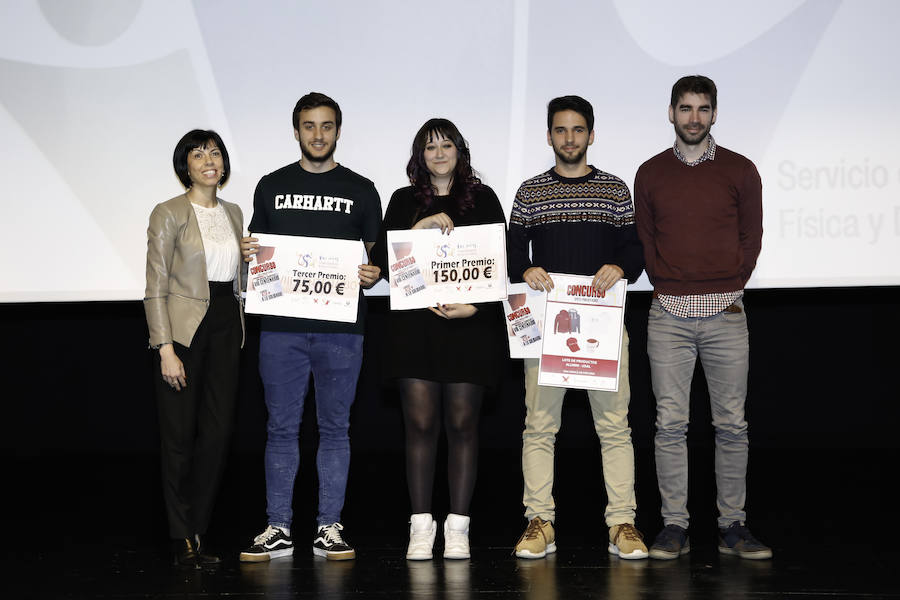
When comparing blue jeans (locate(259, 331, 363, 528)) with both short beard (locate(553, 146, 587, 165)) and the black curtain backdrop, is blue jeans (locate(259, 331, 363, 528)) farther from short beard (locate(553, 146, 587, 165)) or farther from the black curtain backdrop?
the black curtain backdrop

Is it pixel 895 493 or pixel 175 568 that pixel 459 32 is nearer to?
pixel 175 568

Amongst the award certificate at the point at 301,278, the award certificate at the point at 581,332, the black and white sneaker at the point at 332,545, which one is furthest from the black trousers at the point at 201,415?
the award certificate at the point at 581,332

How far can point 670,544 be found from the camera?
283 cm

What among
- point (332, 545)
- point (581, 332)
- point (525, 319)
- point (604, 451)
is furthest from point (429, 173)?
point (332, 545)

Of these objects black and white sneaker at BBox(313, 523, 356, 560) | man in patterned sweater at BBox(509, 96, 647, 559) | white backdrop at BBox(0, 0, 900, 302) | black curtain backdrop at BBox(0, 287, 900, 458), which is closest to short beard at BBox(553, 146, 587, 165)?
man in patterned sweater at BBox(509, 96, 647, 559)

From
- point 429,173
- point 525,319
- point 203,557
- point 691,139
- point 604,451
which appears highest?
point 691,139

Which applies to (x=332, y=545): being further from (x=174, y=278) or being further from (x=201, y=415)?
(x=174, y=278)

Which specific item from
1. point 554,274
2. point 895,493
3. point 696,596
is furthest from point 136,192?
point 895,493

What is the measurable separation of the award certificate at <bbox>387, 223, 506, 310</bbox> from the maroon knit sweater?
1.92 ft

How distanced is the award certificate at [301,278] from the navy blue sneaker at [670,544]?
4.29 feet

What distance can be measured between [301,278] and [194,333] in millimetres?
410

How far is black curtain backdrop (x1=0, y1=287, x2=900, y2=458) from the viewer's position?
4.58 m

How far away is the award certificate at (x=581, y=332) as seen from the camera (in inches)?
113

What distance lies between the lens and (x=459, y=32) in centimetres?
385
